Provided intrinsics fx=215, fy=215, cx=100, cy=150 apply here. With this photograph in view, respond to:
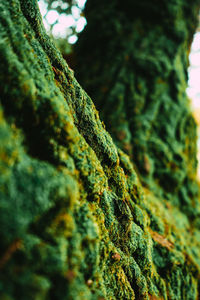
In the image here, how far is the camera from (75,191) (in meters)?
1.07

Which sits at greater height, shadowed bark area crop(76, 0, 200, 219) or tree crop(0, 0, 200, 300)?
shadowed bark area crop(76, 0, 200, 219)

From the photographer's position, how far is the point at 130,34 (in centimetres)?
430

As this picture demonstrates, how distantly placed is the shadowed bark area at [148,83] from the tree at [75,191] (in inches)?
1.5

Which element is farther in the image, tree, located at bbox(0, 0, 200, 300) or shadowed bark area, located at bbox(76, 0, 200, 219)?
shadowed bark area, located at bbox(76, 0, 200, 219)

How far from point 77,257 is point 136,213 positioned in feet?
3.50

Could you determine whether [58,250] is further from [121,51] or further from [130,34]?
[130,34]

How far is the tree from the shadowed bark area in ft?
0.12

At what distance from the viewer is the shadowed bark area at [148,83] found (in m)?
3.64

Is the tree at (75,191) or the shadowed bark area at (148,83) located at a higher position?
the shadowed bark area at (148,83)

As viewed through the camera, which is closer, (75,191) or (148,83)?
(75,191)

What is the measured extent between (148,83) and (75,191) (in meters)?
3.47

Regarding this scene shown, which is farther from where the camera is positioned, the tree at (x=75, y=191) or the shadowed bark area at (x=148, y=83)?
the shadowed bark area at (x=148, y=83)

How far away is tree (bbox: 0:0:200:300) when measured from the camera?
85cm

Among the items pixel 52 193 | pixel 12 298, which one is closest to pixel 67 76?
pixel 52 193
